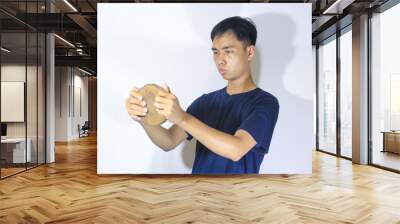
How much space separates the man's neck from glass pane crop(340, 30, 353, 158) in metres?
4.23

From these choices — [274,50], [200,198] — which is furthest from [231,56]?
[200,198]

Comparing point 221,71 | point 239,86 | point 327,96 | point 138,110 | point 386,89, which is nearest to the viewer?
point 138,110

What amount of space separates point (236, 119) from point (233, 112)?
0.12 m

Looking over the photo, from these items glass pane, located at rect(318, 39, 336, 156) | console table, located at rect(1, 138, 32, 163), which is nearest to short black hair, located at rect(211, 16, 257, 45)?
console table, located at rect(1, 138, 32, 163)

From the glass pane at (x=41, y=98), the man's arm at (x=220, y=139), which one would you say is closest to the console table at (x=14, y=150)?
the glass pane at (x=41, y=98)

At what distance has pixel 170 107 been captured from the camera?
15.3 ft

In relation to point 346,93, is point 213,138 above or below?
below

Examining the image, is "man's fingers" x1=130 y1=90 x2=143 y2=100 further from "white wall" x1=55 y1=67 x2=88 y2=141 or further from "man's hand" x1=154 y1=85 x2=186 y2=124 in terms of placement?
"white wall" x1=55 y1=67 x2=88 y2=141

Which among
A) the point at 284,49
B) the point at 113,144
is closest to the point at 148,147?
the point at 113,144

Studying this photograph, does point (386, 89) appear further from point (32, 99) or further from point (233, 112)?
point (32, 99)

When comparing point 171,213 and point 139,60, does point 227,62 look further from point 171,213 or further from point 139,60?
point 171,213

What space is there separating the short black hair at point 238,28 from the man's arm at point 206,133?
4.80ft

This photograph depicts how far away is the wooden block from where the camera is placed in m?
5.00

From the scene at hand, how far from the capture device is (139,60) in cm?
609
